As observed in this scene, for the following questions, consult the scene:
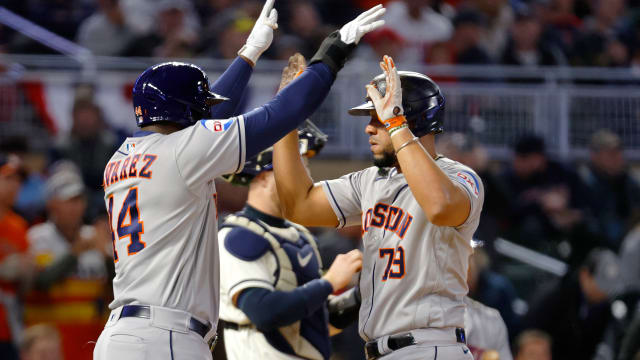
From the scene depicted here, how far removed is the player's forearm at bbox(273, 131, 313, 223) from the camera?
4949 mm

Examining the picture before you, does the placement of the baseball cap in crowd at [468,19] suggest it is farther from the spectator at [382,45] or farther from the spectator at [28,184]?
the spectator at [28,184]

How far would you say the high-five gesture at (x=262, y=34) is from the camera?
5273 millimetres

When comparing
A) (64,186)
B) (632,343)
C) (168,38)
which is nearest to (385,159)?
(632,343)

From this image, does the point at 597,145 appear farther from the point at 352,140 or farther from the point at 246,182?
the point at 246,182

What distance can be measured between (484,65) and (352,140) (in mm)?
2148

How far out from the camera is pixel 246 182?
5898 millimetres

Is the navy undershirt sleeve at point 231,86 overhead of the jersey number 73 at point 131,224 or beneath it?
overhead

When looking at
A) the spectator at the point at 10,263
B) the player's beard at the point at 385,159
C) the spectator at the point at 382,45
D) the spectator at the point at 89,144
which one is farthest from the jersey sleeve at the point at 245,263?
the spectator at the point at 382,45

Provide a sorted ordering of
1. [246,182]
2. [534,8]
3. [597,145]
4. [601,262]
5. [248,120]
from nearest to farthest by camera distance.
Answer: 1. [248,120]
2. [246,182]
3. [601,262]
4. [597,145]
5. [534,8]

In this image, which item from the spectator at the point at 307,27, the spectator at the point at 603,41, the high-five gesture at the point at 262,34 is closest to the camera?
the high-five gesture at the point at 262,34

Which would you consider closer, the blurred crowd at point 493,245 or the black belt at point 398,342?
the black belt at point 398,342

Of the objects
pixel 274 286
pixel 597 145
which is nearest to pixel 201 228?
pixel 274 286

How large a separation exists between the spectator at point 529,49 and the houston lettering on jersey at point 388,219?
7.67 metres

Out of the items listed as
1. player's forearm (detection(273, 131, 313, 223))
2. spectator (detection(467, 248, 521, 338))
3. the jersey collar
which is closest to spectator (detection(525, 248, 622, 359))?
spectator (detection(467, 248, 521, 338))
